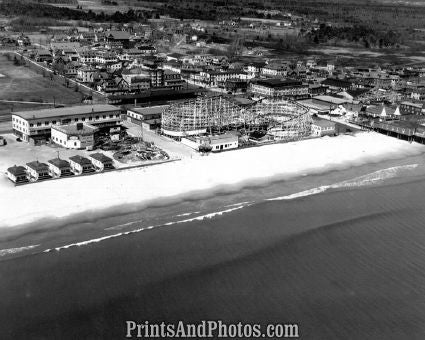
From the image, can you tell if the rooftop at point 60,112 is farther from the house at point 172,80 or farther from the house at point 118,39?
the house at point 118,39

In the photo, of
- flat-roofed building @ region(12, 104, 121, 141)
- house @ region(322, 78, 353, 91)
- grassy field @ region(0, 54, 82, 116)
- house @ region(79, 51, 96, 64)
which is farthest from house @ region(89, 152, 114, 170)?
house @ region(79, 51, 96, 64)

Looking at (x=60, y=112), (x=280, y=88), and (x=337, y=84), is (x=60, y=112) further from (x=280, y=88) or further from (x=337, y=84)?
(x=337, y=84)

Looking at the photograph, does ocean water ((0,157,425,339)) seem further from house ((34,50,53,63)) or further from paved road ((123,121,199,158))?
house ((34,50,53,63))

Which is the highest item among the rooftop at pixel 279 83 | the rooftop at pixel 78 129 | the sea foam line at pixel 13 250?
the rooftop at pixel 279 83

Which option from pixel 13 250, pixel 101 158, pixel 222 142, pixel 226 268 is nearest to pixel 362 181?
pixel 222 142

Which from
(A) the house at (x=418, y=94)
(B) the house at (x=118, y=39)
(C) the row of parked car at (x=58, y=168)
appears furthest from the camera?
(B) the house at (x=118, y=39)

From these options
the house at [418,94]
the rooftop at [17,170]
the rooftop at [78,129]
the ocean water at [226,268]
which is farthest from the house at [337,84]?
the rooftop at [17,170]

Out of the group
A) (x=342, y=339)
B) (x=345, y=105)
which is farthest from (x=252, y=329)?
(x=345, y=105)

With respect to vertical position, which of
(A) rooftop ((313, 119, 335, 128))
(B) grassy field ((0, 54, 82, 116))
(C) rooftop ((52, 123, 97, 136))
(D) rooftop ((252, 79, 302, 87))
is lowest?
(B) grassy field ((0, 54, 82, 116))
